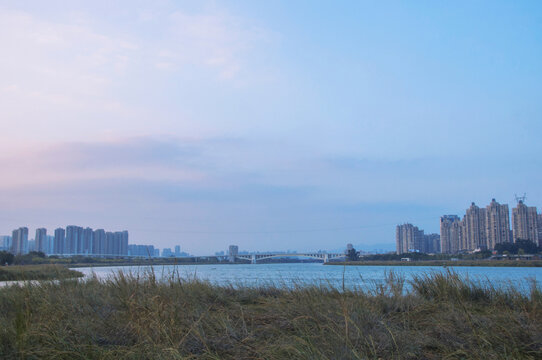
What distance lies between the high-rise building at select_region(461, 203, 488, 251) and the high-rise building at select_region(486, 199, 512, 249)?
1442mm

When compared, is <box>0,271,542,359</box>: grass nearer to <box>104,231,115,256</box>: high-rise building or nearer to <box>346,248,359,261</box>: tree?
<box>346,248,359,261</box>: tree

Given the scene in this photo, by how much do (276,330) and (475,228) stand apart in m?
102

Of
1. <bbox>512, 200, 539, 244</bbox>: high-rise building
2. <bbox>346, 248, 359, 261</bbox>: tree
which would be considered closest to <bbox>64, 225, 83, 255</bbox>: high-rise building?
<bbox>346, 248, 359, 261</bbox>: tree

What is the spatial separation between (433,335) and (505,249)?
81.7 meters

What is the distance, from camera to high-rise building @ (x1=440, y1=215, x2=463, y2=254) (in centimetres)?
10275

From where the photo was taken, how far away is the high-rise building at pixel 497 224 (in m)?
90.8

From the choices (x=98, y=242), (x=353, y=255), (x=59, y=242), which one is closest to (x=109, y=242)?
(x=98, y=242)

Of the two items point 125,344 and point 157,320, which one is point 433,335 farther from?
point 125,344

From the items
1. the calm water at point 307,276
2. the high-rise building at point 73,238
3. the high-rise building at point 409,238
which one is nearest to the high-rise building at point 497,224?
the high-rise building at point 409,238

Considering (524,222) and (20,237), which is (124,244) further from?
(524,222)

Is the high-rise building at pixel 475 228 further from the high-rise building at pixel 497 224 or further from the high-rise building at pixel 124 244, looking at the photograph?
the high-rise building at pixel 124 244

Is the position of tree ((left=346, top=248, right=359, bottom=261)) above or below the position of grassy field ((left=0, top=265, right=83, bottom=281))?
below

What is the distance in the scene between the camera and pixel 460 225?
103 meters

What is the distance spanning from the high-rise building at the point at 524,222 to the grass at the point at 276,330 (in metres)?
93.9
